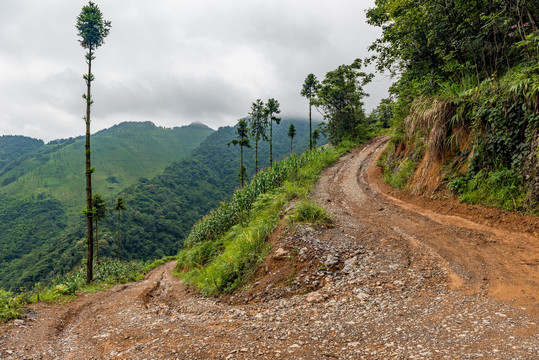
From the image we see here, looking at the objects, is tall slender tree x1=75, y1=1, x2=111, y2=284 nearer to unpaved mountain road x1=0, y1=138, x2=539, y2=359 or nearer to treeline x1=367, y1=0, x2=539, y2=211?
unpaved mountain road x1=0, y1=138, x2=539, y2=359

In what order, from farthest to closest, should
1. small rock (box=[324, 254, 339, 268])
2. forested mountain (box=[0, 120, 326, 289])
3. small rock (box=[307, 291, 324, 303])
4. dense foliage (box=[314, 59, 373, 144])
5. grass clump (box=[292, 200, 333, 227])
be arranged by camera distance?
1. forested mountain (box=[0, 120, 326, 289])
2. dense foliage (box=[314, 59, 373, 144])
3. grass clump (box=[292, 200, 333, 227])
4. small rock (box=[324, 254, 339, 268])
5. small rock (box=[307, 291, 324, 303])

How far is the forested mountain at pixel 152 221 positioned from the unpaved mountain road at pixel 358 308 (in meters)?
27.2

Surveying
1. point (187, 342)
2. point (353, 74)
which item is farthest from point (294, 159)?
point (353, 74)

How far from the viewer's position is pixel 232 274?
716 centimetres

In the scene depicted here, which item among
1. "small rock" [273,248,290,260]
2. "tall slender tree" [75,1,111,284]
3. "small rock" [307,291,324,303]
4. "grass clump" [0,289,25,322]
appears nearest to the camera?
"small rock" [307,291,324,303]

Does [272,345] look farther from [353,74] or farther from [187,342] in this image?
[353,74]

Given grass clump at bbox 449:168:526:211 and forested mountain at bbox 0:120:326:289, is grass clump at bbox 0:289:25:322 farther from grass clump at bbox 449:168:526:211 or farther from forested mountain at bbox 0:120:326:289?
forested mountain at bbox 0:120:326:289

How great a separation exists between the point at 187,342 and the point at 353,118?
3033 centimetres

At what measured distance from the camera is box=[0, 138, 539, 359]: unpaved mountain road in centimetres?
305

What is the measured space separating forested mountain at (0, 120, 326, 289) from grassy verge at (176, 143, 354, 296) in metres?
16.9

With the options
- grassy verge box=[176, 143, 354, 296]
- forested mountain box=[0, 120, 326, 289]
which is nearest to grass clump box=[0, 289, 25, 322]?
grassy verge box=[176, 143, 354, 296]

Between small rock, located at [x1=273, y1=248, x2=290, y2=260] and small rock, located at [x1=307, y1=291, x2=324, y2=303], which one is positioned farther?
small rock, located at [x1=273, y1=248, x2=290, y2=260]

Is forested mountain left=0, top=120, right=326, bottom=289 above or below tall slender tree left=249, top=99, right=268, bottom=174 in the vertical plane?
below

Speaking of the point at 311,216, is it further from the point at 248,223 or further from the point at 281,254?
the point at 248,223
